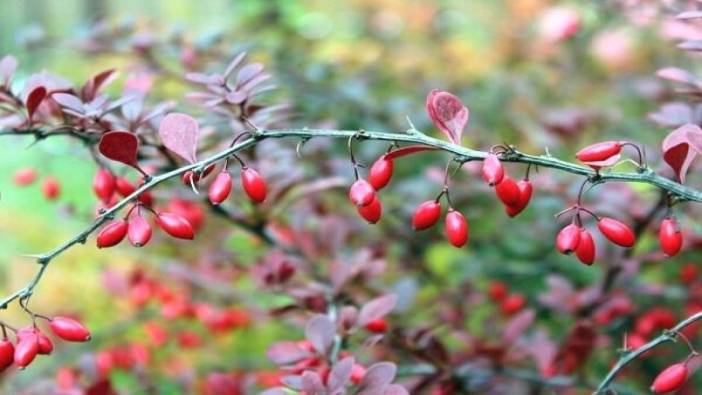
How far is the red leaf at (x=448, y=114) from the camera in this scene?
1.07 metres

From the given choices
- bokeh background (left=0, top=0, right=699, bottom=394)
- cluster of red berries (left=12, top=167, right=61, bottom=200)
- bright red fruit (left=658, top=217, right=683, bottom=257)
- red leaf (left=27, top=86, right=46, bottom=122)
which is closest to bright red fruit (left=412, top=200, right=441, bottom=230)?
bright red fruit (left=658, top=217, right=683, bottom=257)

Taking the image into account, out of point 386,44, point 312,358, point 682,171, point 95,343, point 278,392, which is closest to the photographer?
point 682,171

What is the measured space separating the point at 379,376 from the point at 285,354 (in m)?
0.19

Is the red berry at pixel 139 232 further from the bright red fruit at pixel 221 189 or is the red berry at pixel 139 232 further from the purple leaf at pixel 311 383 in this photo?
the purple leaf at pixel 311 383

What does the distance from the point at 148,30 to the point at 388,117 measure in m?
0.73

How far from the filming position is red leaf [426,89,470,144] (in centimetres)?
107

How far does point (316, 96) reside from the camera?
106 inches

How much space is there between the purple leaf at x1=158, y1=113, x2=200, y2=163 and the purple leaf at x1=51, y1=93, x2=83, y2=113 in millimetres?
137

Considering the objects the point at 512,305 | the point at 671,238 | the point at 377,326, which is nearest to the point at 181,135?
the point at 377,326

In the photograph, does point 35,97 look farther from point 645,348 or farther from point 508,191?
point 645,348

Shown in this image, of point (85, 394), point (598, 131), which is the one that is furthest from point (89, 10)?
point (85, 394)

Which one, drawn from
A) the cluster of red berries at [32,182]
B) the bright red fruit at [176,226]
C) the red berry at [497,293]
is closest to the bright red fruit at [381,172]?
the bright red fruit at [176,226]

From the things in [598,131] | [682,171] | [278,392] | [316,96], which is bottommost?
[278,392]

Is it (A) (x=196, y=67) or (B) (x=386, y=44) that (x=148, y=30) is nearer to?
(A) (x=196, y=67)
